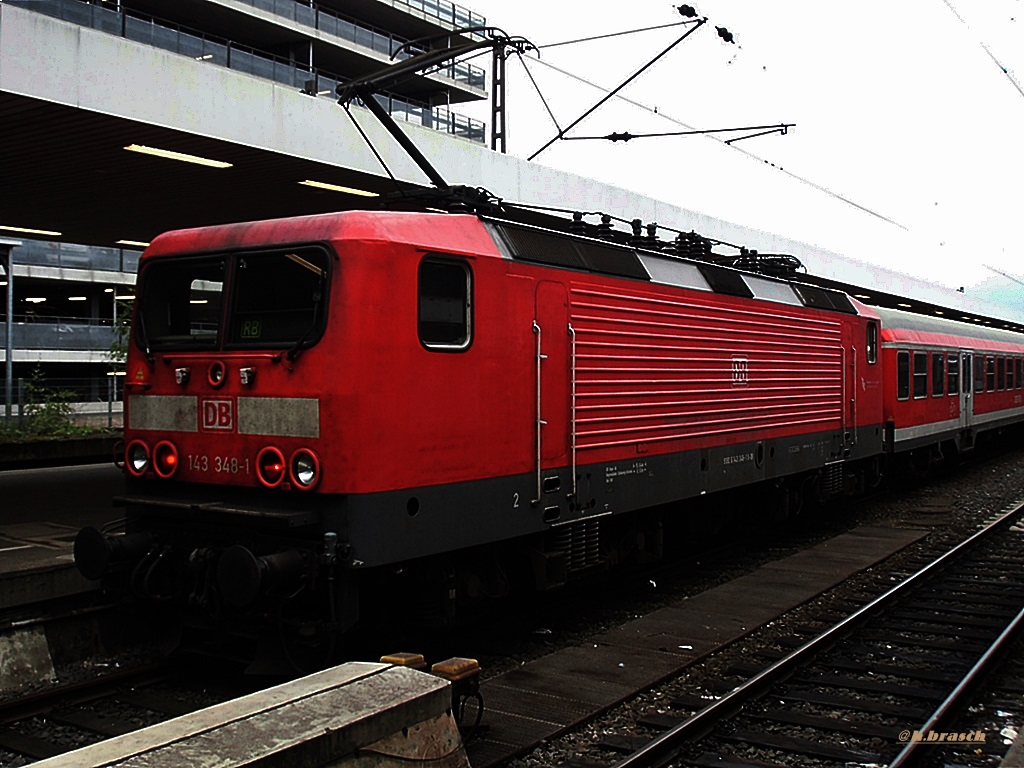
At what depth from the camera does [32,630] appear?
7965 mm

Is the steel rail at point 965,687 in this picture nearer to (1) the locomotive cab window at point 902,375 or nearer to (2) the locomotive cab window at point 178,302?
(2) the locomotive cab window at point 178,302

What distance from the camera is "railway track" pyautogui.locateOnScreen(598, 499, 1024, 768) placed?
6.12m

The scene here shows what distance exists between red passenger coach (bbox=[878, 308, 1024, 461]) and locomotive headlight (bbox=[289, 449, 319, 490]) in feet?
42.4

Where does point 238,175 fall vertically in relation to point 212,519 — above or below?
above

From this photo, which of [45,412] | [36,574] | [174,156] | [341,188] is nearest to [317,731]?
[36,574]

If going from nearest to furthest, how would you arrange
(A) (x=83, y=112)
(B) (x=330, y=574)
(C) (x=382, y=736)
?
(C) (x=382, y=736), (B) (x=330, y=574), (A) (x=83, y=112)

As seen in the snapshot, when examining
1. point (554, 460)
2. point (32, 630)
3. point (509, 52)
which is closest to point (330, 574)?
point (554, 460)

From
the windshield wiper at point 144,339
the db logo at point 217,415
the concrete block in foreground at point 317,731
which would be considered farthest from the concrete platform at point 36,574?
the concrete block in foreground at point 317,731

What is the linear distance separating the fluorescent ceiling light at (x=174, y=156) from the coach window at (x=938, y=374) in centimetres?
1405

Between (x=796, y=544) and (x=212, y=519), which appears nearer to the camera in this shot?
(x=212, y=519)

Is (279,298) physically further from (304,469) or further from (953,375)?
(953,375)

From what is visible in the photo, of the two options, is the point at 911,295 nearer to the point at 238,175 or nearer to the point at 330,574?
the point at 238,175

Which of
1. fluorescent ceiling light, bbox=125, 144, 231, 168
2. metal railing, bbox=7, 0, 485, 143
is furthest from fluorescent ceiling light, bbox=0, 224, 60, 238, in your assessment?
metal railing, bbox=7, 0, 485, 143

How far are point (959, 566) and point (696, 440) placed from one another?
157 inches
